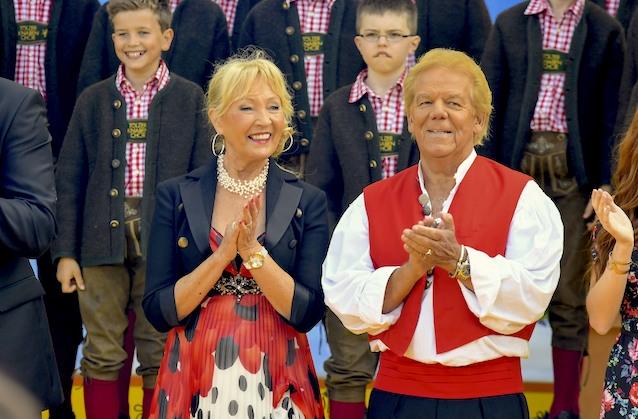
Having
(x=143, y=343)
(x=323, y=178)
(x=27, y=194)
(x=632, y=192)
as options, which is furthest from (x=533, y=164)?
(x=27, y=194)

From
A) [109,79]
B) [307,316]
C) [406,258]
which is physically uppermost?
[109,79]

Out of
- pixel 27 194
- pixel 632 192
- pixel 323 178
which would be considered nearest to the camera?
pixel 27 194

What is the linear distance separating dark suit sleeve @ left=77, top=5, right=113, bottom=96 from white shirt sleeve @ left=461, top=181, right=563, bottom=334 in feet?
8.61

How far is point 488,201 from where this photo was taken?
3387 mm

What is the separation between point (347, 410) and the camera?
4.73 m

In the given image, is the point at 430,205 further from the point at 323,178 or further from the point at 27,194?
the point at 323,178

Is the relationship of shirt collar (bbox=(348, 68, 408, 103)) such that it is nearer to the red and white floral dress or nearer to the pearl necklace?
the pearl necklace

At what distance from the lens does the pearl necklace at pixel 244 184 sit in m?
3.76

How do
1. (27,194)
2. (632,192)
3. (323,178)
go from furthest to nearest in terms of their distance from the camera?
(323,178), (632,192), (27,194)

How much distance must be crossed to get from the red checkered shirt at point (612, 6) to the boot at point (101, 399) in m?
2.77

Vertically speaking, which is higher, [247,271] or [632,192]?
[632,192]

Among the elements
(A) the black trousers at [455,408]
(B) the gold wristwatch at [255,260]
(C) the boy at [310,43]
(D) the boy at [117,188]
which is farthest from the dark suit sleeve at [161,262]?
(C) the boy at [310,43]

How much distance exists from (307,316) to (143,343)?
1452 mm

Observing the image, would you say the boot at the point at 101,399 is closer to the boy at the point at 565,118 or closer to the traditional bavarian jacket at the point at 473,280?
the traditional bavarian jacket at the point at 473,280
